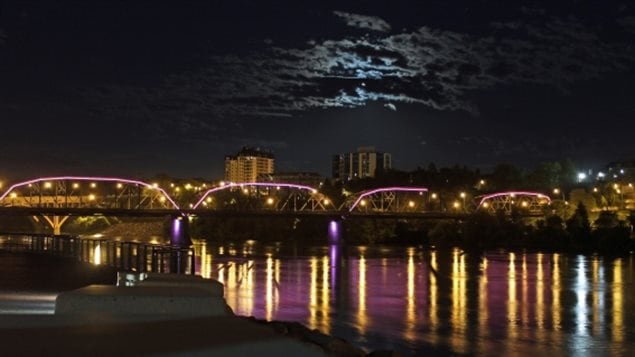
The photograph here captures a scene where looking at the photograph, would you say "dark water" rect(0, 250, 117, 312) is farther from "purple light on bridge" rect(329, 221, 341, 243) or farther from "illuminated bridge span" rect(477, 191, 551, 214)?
"illuminated bridge span" rect(477, 191, 551, 214)

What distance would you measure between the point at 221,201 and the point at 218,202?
69 centimetres

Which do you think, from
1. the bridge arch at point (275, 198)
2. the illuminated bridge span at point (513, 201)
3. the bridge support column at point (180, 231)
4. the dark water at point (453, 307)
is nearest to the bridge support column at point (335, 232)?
the bridge arch at point (275, 198)

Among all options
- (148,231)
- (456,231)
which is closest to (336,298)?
(456,231)

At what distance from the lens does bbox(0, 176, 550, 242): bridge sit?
112938mm

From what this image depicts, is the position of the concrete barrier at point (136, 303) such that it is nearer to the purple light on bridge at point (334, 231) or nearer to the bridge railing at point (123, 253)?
the bridge railing at point (123, 253)

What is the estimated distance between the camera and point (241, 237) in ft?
449

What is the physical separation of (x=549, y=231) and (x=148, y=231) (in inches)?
3626

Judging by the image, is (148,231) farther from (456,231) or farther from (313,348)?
(313,348)

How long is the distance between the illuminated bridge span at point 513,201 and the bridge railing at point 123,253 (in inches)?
4471

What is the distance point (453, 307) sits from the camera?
27641 mm

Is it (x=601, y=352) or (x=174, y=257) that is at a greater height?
(x=174, y=257)

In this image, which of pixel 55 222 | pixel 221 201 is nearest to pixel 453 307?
pixel 55 222

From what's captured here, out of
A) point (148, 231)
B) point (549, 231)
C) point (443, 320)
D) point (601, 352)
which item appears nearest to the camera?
point (601, 352)

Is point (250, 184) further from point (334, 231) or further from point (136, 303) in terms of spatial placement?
point (136, 303)
